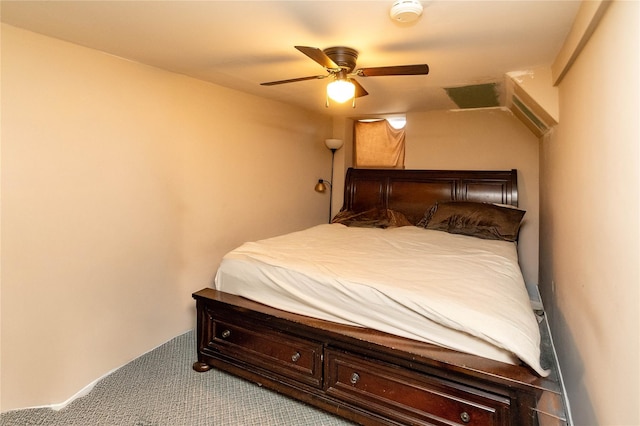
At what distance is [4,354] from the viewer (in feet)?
5.76

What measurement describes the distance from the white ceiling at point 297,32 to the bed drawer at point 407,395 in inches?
66.4

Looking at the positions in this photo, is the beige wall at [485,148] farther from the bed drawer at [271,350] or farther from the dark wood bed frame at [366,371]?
the bed drawer at [271,350]

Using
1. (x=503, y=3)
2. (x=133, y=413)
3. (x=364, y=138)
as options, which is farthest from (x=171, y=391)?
(x=364, y=138)

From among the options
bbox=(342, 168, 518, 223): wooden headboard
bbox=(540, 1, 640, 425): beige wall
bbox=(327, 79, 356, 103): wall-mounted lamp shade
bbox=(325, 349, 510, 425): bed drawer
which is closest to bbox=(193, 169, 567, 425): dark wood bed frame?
bbox=(325, 349, 510, 425): bed drawer

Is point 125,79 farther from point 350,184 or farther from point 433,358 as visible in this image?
point 350,184

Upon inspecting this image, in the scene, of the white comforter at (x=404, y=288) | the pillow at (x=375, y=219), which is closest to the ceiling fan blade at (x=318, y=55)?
the white comforter at (x=404, y=288)

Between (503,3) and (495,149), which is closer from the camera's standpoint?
(503,3)

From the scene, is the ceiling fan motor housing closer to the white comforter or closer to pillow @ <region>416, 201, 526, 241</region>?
the white comforter

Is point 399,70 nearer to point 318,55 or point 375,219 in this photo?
point 318,55

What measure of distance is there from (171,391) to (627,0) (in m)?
2.74

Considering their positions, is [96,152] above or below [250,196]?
above

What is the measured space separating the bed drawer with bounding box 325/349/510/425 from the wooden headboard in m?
2.55

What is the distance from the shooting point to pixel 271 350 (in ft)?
6.55

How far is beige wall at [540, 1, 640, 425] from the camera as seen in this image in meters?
1.02
